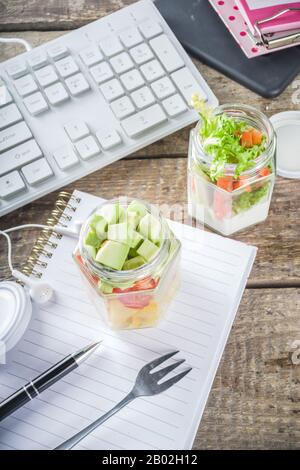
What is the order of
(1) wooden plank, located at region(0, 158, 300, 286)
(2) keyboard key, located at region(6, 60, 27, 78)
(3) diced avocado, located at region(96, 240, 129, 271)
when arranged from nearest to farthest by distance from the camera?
(3) diced avocado, located at region(96, 240, 129, 271)
(1) wooden plank, located at region(0, 158, 300, 286)
(2) keyboard key, located at region(6, 60, 27, 78)

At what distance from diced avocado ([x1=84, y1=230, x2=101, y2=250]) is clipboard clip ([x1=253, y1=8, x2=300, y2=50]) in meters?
0.41

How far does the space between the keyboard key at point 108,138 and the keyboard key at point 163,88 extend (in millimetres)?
81

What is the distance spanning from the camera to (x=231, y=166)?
675 mm

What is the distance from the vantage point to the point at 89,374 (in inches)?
27.0

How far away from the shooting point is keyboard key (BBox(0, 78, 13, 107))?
0.82m

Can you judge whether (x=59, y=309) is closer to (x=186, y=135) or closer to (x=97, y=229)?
(x=97, y=229)

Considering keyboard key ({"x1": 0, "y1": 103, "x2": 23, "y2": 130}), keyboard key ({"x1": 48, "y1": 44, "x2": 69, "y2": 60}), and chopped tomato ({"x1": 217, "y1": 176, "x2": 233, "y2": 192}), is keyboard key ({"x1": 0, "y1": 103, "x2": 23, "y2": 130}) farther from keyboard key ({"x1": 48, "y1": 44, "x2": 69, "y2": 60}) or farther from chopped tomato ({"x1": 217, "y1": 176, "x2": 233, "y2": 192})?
chopped tomato ({"x1": 217, "y1": 176, "x2": 233, "y2": 192})

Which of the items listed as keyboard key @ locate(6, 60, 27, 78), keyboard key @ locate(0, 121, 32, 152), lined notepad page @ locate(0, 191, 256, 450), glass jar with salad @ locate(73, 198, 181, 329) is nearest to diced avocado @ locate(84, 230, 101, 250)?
glass jar with salad @ locate(73, 198, 181, 329)

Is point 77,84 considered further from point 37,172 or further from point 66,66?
point 37,172

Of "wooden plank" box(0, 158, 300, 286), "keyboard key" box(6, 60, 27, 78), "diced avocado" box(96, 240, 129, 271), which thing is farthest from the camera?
"keyboard key" box(6, 60, 27, 78)

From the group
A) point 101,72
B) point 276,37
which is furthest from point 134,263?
point 276,37

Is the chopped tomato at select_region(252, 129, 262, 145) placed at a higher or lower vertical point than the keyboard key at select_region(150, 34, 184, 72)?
lower

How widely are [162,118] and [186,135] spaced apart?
0.17 ft
